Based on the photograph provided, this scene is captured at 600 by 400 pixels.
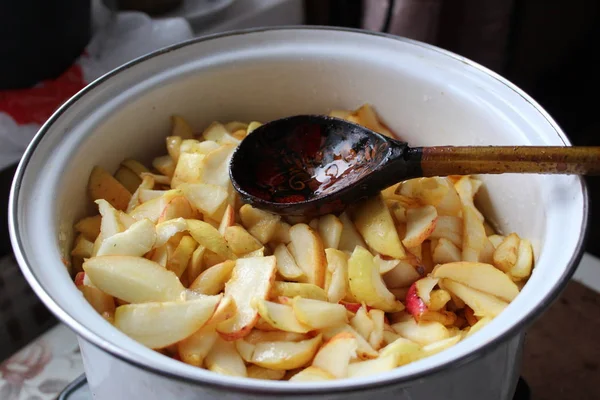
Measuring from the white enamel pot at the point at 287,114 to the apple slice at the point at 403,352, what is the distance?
0.06 m

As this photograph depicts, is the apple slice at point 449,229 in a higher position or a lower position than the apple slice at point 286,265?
higher

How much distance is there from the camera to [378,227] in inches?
27.1

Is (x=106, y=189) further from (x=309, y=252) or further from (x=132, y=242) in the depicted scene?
(x=309, y=252)

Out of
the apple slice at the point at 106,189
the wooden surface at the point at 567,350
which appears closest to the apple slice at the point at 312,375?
the apple slice at the point at 106,189

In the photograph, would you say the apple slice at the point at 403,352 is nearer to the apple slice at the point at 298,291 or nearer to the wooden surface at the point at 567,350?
the apple slice at the point at 298,291

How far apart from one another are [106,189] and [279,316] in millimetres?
291

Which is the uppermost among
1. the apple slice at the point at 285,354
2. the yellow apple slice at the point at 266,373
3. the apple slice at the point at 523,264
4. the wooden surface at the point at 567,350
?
the apple slice at the point at 523,264

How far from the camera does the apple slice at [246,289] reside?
1.92ft

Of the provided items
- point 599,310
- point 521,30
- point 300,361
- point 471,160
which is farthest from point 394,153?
point 521,30

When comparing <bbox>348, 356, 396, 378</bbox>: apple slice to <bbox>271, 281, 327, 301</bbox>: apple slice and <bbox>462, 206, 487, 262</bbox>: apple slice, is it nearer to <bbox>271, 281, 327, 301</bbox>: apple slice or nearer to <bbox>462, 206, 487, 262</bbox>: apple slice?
<bbox>271, 281, 327, 301</bbox>: apple slice

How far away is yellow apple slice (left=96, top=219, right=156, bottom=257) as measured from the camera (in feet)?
2.07

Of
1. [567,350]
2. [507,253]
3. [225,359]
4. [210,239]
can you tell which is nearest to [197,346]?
[225,359]

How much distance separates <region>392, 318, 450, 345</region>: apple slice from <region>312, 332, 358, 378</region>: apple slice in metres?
0.08

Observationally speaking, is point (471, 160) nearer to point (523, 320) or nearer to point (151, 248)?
point (523, 320)
